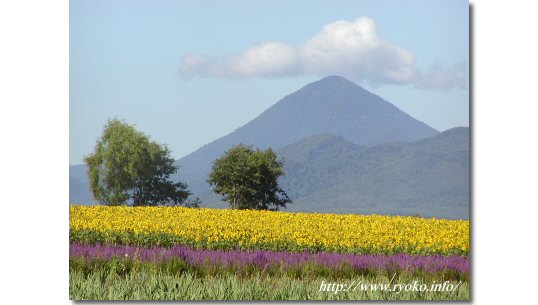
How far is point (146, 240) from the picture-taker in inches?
577

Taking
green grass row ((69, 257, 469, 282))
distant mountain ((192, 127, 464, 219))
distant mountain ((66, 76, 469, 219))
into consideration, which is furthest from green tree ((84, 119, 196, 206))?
green grass row ((69, 257, 469, 282))

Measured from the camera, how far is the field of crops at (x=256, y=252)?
38.4ft

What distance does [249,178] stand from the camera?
51.3 ft

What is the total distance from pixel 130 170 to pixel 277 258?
113 inches

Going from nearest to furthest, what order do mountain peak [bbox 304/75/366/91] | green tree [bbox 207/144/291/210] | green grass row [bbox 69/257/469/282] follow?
1. green grass row [bbox 69/257/469/282]
2. mountain peak [bbox 304/75/366/91]
3. green tree [bbox 207/144/291/210]

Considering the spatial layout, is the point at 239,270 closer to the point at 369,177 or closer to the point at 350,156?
the point at 369,177

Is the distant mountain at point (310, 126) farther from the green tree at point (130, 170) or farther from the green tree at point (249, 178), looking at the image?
the green tree at point (130, 170)

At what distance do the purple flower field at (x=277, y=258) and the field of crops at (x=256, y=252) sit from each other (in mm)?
14

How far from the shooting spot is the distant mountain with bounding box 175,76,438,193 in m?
13.2

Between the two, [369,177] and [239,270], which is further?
[369,177]

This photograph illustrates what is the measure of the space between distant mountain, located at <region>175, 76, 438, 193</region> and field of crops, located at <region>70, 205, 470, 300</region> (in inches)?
39.5

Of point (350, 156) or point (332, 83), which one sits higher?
point (332, 83)

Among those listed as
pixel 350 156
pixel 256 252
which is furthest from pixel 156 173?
pixel 350 156

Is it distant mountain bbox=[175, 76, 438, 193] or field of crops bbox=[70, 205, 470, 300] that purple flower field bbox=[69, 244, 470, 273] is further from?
distant mountain bbox=[175, 76, 438, 193]
